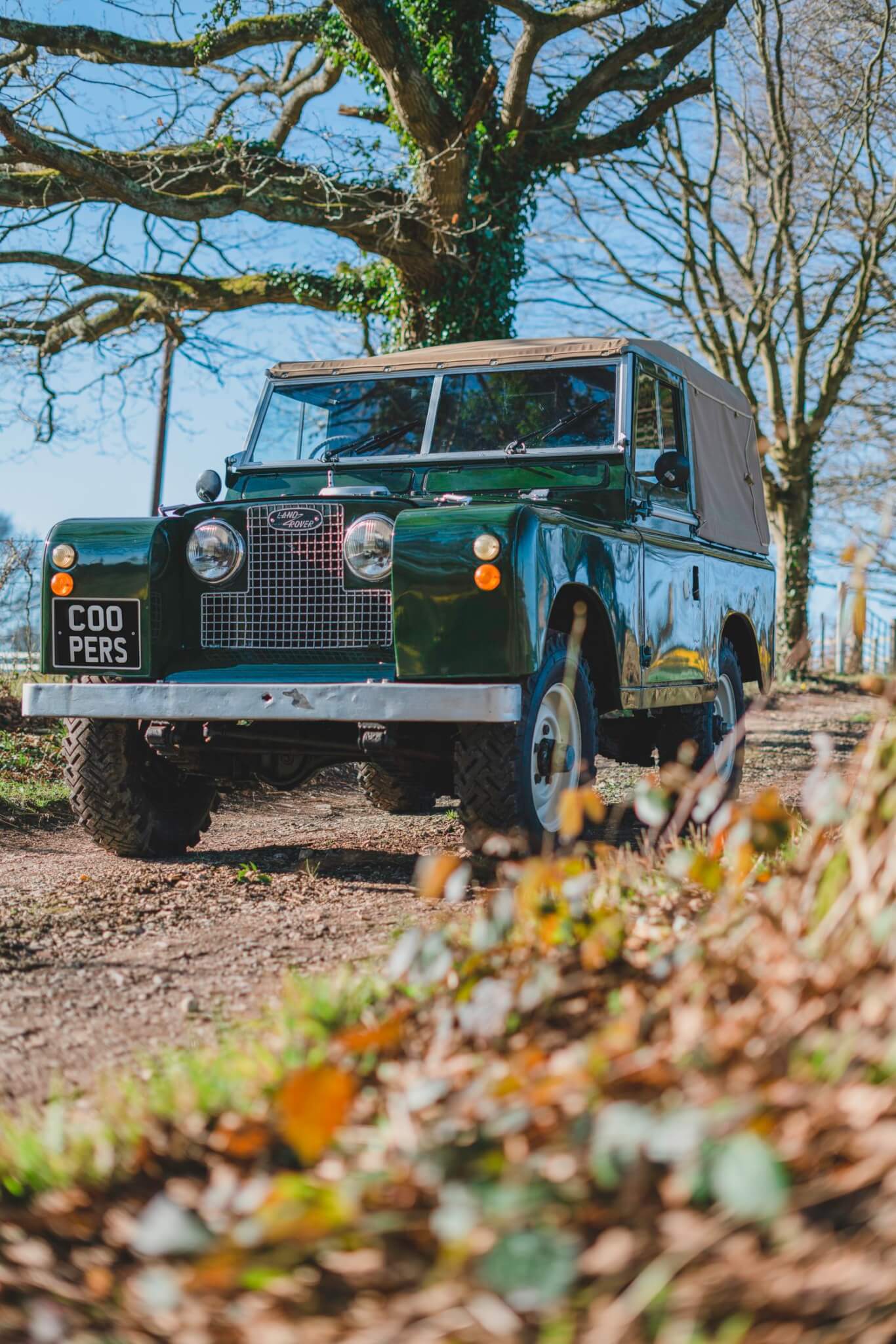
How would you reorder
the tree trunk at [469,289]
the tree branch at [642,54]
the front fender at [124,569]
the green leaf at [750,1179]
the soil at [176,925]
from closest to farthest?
the green leaf at [750,1179] < the soil at [176,925] < the front fender at [124,569] < the tree trunk at [469,289] < the tree branch at [642,54]

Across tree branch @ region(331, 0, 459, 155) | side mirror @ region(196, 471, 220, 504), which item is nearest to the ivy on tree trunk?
tree branch @ region(331, 0, 459, 155)

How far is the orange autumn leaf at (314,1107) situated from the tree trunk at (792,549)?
1892 cm

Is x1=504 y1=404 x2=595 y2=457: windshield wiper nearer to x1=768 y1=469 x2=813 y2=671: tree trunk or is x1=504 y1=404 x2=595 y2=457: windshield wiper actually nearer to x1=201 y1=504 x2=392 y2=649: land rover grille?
x1=201 y1=504 x2=392 y2=649: land rover grille

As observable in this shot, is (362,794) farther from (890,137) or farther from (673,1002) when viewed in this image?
(890,137)

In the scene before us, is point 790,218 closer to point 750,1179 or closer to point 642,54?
point 642,54

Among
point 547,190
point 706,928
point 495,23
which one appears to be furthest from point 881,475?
point 706,928

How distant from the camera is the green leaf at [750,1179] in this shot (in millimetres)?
1452

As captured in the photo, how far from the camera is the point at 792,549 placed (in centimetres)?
2034

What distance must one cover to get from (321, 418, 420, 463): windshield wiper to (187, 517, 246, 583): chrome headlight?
3.71 ft

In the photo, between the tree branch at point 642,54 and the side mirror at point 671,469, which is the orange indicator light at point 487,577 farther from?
the tree branch at point 642,54

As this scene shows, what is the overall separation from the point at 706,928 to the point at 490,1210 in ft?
3.30

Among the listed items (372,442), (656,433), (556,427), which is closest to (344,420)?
(372,442)

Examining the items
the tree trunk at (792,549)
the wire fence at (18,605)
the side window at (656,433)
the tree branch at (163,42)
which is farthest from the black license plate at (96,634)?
the tree trunk at (792,549)

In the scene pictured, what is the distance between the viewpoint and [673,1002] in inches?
82.0
